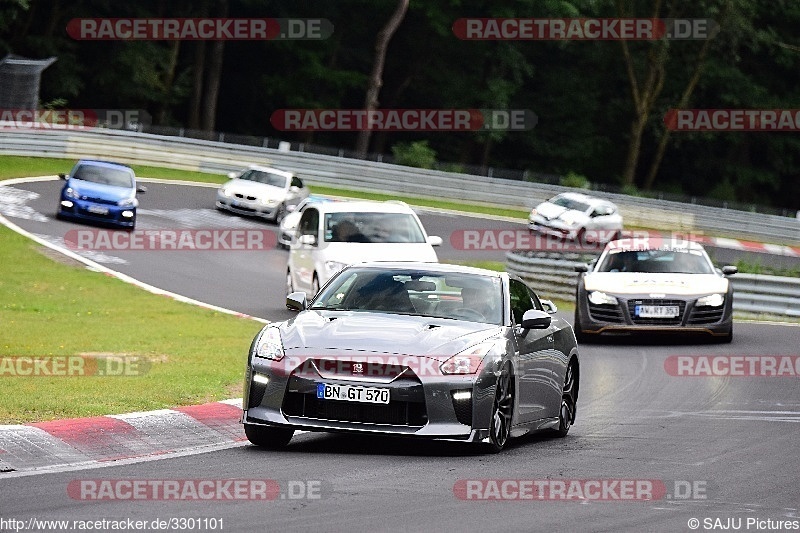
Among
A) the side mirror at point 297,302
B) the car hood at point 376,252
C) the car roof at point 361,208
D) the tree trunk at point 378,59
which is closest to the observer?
the side mirror at point 297,302

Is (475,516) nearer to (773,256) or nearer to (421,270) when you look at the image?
(421,270)

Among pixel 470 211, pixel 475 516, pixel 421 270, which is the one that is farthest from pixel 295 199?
pixel 475 516

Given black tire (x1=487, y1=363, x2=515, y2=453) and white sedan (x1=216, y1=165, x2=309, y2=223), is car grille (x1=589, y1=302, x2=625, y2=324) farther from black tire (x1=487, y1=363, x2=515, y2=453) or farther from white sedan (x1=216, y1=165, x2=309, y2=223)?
white sedan (x1=216, y1=165, x2=309, y2=223)

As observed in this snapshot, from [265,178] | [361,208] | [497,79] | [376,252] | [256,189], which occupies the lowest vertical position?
[256,189]

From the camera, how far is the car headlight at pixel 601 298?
21594 mm

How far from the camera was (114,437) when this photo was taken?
1080cm

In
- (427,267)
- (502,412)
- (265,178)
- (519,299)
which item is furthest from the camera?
(265,178)

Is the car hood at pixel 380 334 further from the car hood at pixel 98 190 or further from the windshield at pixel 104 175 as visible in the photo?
the windshield at pixel 104 175

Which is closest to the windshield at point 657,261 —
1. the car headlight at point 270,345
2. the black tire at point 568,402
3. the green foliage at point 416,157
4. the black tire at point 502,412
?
the black tire at point 568,402

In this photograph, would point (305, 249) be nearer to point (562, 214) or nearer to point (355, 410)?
point (355, 410)

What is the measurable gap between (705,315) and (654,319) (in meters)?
0.73

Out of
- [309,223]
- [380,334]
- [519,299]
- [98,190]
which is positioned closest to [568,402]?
[519,299]

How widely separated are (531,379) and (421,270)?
115 cm

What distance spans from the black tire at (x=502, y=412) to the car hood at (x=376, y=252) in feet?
38.4
